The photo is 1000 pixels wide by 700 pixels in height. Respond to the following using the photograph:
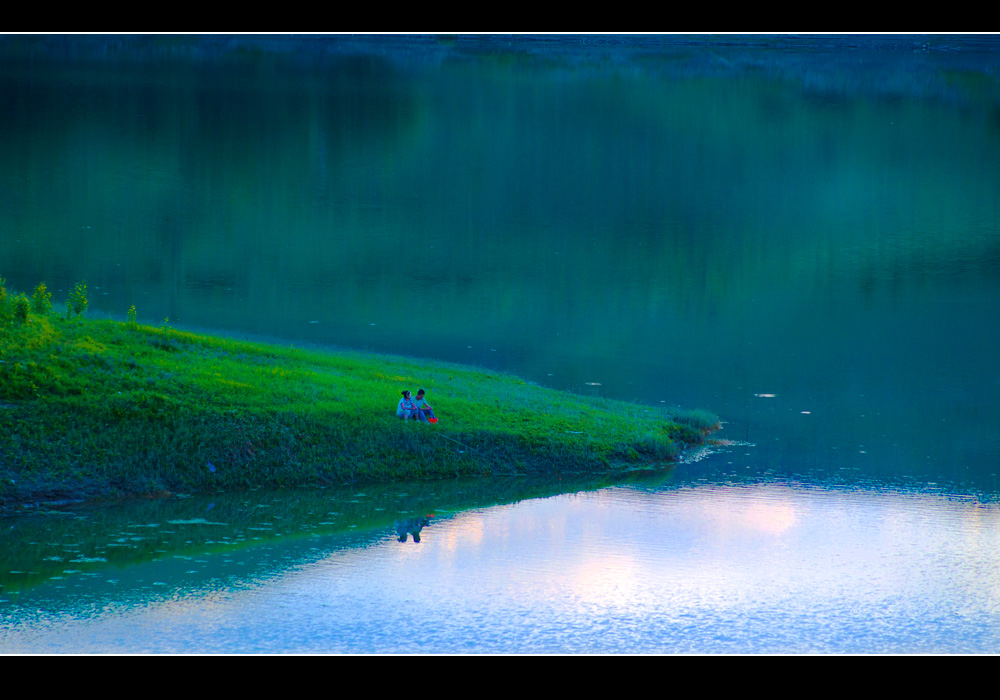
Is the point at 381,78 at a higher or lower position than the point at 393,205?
higher

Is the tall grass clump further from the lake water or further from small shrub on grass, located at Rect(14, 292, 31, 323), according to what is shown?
the lake water

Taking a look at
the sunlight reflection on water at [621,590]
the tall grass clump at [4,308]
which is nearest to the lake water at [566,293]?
the sunlight reflection on water at [621,590]

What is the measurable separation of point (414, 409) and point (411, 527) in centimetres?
412

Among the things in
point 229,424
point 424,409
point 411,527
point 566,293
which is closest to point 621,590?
point 411,527

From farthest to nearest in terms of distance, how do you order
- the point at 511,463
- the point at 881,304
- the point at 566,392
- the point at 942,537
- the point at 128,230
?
1. the point at 128,230
2. the point at 881,304
3. the point at 566,392
4. the point at 511,463
5. the point at 942,537

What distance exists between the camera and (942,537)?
1998 cm

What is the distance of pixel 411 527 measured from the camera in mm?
19562

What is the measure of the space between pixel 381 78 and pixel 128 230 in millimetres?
34889

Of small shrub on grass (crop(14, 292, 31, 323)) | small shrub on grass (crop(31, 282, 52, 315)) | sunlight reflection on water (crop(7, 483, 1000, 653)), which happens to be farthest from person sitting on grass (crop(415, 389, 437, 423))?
small shrub on grass (crop(31, 282, 52, 315))

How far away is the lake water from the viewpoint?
631 inches

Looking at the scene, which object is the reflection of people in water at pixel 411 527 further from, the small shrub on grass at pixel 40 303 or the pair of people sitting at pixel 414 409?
the small shrub on grass at pixel 40 303

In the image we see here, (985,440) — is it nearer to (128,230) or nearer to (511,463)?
(511,463)

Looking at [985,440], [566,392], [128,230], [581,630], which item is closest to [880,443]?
[985,440]

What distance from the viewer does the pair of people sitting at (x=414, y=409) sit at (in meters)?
23.2
